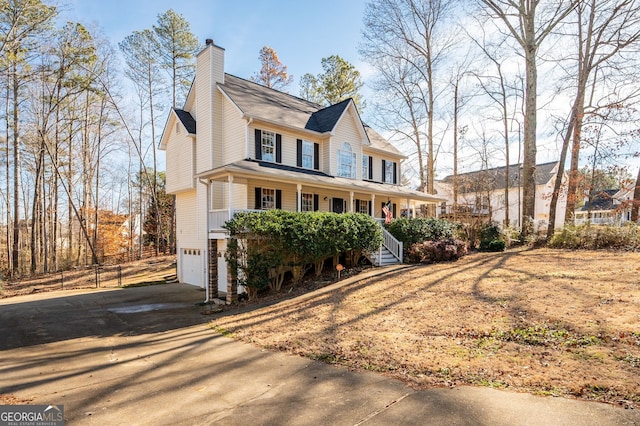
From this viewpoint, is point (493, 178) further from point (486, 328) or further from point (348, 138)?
point (486, 328)

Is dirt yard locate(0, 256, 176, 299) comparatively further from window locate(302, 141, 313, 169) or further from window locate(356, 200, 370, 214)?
window locate(356, 200, 370, 214)

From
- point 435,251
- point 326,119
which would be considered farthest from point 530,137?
point 326,119

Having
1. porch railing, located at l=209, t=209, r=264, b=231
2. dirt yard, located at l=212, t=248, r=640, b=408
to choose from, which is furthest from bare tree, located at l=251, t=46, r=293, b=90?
dirt yard, located at l=212, t=248, r=640, b=408

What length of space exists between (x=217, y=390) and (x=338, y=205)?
1457 cm

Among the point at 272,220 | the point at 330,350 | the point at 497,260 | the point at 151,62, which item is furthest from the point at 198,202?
the point at 151,62

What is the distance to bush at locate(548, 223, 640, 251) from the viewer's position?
14.7 metres

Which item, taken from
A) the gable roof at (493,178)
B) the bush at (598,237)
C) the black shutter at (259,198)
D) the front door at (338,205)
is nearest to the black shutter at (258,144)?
the black shutter at (259,198)

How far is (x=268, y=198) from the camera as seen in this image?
15.8 meters

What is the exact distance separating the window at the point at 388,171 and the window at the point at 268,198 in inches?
368

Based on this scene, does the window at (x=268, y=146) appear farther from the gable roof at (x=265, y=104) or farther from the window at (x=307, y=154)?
the window at (x=307, y=154)

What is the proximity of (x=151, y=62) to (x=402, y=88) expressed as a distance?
20788 millimetres

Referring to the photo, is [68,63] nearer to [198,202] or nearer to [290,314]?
[198,202]

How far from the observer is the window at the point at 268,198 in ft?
51.4

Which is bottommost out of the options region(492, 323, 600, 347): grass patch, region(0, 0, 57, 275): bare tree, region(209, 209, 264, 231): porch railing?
region(492, 323, 600, 347): grass patch
